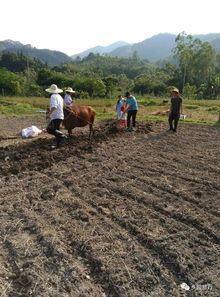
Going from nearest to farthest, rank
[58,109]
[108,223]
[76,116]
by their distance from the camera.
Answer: [108,223] < [58,109] < [76,116]

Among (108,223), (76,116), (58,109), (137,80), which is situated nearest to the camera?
(108,223)

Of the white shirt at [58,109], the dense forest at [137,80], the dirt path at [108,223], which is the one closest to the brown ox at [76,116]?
the white shirt at [58,109]

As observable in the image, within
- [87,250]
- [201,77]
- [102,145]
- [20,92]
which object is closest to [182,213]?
[87,250]

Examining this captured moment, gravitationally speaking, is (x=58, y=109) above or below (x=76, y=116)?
above

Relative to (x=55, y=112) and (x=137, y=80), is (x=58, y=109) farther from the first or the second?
(x=137, y=80)

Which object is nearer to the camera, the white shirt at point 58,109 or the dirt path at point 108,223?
the dirt path at point 108,223

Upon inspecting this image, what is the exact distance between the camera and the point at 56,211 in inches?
204

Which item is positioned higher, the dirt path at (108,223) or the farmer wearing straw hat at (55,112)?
the farmer wearing straw hat at (55,112)

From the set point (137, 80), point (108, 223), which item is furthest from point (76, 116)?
point (137, 80)

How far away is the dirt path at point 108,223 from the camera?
360 cm

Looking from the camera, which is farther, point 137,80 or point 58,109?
point 137,80

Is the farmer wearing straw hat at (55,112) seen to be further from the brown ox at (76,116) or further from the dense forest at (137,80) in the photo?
the dense forest at (137,80)

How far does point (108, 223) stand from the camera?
189 inches

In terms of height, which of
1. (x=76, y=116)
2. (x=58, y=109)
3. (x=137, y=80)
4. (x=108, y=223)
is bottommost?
(x=108, y=223)
